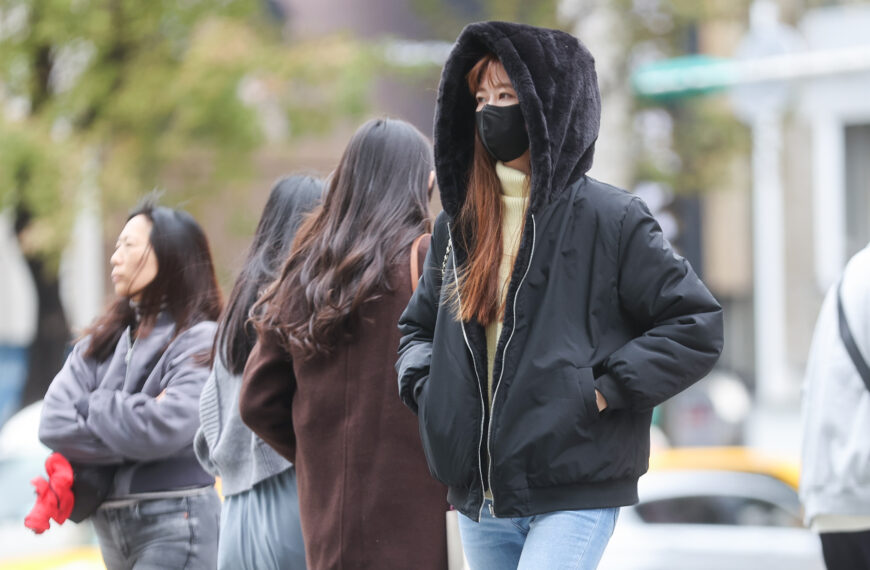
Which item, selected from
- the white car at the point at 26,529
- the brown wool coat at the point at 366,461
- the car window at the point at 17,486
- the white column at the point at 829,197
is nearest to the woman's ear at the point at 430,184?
the brown wool coat at the point at 366,461

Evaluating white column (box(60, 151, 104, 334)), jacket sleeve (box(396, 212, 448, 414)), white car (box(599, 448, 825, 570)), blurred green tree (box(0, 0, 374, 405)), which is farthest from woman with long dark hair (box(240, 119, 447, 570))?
white column (box(60, 151, 104, 334))

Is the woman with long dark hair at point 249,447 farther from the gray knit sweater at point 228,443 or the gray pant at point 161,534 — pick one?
the gray pant at point 161,534

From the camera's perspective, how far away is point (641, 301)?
296 centimetres

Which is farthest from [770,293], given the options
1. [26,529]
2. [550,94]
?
[550,94]

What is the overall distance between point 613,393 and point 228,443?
147 centimetres

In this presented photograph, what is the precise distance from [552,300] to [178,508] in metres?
1.72

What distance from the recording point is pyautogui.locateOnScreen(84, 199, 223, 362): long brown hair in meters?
4.31

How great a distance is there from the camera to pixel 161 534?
404 centimetres

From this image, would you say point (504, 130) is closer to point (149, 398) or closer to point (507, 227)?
point (507, 227)

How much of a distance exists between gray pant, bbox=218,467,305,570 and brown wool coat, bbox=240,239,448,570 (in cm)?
25

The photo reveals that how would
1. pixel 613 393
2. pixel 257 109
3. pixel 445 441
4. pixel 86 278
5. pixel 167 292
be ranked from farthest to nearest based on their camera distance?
pixel 86 278, pixel 257 109, pixel 167 292, pixel 445 441, pixel 613 393

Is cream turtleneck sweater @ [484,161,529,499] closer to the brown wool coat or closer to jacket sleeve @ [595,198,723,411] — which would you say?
jacket sleeve @ [595,198,723,411]

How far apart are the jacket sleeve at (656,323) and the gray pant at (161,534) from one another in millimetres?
1738

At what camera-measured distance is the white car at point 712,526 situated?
26.6 feet
